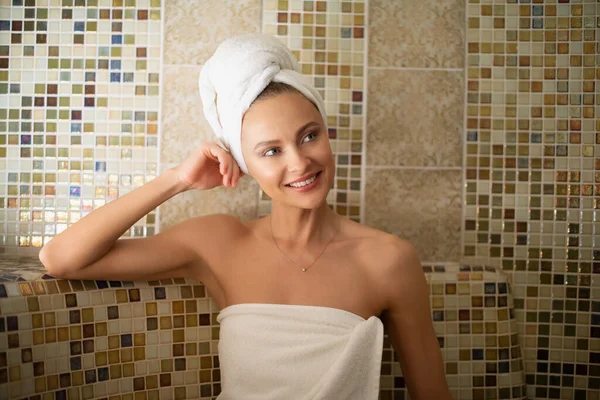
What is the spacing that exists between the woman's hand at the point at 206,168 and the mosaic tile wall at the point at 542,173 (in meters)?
0.88

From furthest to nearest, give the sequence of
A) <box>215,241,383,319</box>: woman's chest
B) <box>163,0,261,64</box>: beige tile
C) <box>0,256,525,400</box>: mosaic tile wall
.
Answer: <box>163,0,261,64</box>: beige tile < <box>215,241,383,319</box>: woman's chest < <box>0,256,525,400</box>: mosaic tile wall

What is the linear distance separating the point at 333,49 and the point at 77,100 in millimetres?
893

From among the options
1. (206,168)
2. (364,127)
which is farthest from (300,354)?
(364,127)

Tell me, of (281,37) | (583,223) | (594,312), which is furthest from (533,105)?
(281,37)

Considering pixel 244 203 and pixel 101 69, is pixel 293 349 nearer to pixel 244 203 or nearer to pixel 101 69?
pixel 244 203

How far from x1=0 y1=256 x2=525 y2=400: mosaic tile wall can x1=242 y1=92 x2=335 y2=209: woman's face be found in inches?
17.5

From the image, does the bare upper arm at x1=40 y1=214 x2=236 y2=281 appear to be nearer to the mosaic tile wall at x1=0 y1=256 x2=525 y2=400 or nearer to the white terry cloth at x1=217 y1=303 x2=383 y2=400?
the mosaic tile wall at x1=0 y1=256 x2=525 y2=400

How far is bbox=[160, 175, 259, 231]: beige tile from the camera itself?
1.74m

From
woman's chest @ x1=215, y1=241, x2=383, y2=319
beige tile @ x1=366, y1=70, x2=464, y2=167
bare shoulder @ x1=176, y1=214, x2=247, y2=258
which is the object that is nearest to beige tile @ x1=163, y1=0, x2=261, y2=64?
beige tile @ x1=366, y1=70, x2=464, y2=167

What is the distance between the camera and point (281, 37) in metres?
1.72

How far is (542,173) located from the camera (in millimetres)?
1764

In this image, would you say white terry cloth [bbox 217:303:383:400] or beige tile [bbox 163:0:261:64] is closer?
white terry cloth [bbox 217:303:383:400]

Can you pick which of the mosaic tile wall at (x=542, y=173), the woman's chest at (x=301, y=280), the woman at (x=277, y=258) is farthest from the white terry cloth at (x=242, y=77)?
the mosaic tile wall at (x=542, y=173)

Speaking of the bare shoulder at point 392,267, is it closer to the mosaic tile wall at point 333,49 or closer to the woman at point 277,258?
the woman at point 277,258
